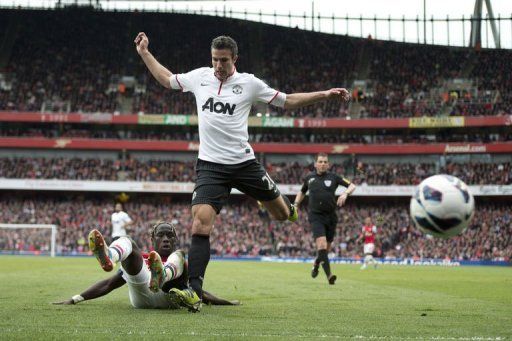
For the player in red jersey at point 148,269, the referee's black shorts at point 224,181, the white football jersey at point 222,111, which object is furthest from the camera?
the white football jersey at point 222,111

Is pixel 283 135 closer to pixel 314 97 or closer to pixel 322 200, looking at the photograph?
pixel 322 200

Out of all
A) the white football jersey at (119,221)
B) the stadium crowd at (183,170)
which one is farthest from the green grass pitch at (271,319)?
the stadium crowd at (183,170)

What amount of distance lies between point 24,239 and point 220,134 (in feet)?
113

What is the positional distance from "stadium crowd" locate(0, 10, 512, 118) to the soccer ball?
45045 mm

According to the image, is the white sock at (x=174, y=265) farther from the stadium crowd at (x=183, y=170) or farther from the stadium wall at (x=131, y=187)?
the stadium crowd at (x=183, y=170)

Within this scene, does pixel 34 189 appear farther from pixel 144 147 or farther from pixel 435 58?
pixel 435 58

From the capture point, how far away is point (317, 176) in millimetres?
13359

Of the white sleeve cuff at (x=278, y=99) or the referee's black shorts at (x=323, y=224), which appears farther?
the referee's black shorts at (x=323, y=224)

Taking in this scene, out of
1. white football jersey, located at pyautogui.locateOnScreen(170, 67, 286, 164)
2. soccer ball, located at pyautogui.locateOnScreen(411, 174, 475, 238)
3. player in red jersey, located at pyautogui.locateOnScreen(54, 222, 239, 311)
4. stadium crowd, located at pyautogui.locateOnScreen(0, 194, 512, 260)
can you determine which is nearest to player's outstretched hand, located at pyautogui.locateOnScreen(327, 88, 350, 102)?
white football jersey, located at pyautogui.locateOnScreen(170, 67, 286, 164)

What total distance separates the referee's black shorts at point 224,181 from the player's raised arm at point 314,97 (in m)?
0.82

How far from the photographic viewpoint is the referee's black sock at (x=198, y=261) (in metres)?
6.85

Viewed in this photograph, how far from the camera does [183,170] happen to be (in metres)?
49.9

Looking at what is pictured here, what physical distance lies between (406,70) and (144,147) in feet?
72.6

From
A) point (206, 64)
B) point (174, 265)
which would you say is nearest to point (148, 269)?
point (174, 265)
